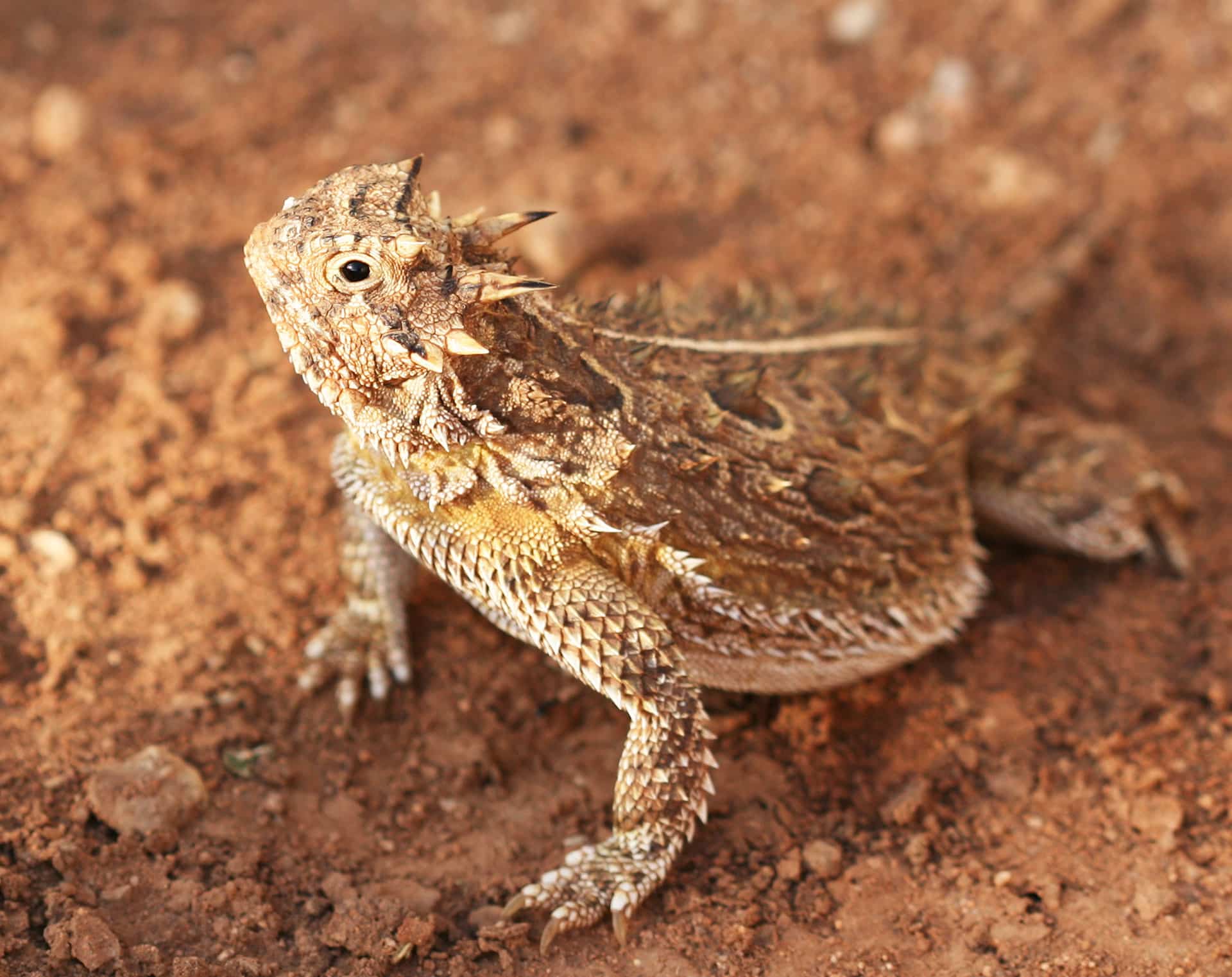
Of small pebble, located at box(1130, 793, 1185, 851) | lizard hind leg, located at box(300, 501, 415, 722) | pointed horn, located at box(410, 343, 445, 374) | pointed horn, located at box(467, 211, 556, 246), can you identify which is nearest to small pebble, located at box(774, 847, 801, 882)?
small pebble, located at box(1130, 793, 1185, 851)

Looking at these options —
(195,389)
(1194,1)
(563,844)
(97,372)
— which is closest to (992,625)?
(563,844)

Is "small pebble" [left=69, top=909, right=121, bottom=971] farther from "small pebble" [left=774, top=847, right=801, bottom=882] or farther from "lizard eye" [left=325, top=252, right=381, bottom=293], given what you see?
"small pebble" [left=774, top=847, right=801, bottom=882]

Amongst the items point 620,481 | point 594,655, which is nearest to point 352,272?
point 620,481

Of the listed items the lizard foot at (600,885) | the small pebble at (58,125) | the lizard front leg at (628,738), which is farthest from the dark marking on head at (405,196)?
the small pebble at (58,125)

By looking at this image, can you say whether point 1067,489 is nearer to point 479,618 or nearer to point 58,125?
point 479,618

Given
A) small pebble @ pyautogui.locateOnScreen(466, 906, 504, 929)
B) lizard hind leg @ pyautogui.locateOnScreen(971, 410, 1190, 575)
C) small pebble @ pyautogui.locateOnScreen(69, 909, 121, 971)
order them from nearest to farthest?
small pebble @ pyautogui.locateOnScreen(69, 909, 121, 971) < small pebble @ pyautogui.locateOnScreen(466, 906, 504, 929) < lizard hind leg @ pyautogui.locateOnScreen(971, 410, 1190, 575)

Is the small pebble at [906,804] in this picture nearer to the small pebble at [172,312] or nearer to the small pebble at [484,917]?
the small pebble at [484,917]
